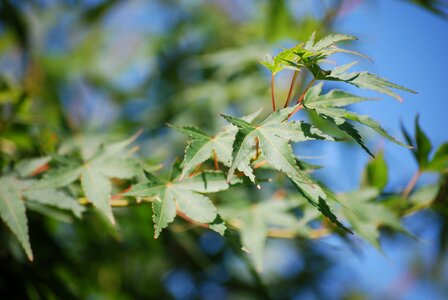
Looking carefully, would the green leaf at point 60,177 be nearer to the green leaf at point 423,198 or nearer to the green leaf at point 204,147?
the green leaf at point 204,147

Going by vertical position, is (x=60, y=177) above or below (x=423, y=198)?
above

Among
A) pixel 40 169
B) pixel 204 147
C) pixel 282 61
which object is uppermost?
pixel 282 61

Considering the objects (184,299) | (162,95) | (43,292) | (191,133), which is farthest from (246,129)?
(162,95)

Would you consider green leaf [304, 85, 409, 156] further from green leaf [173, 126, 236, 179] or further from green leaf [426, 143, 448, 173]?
green leaf [426, 143, 448, 173]

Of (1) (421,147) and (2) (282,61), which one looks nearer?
(2) (282,61)

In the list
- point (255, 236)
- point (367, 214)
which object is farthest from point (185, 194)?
point (367, 214)

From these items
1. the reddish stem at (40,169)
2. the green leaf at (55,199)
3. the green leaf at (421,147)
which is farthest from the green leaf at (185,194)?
the green leaf at (421,147)

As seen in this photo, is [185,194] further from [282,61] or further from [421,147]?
[421,147]
